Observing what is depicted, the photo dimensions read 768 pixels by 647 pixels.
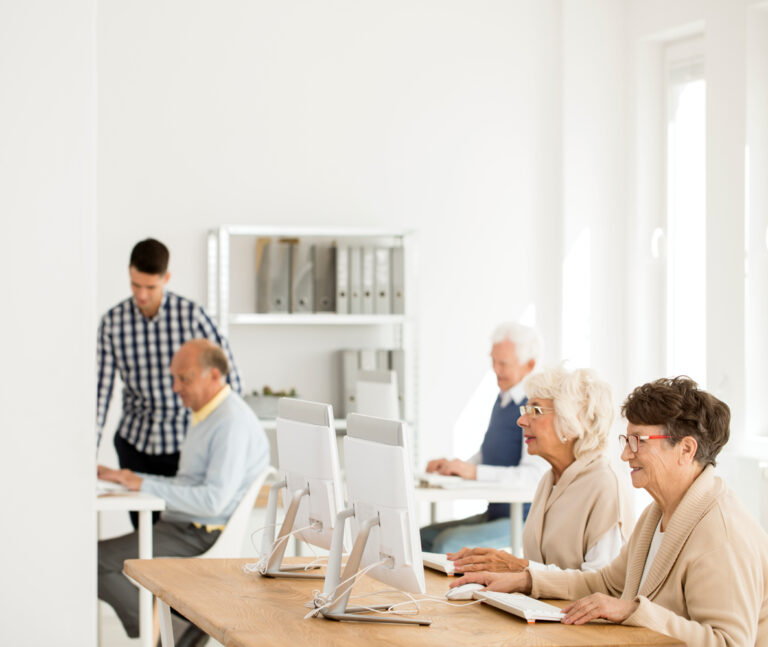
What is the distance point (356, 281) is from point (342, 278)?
0.07 m

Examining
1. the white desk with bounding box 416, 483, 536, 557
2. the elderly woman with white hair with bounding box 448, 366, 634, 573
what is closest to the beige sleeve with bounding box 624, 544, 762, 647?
the elderly woman with white hair with bounding box 448, 366, 634, 573

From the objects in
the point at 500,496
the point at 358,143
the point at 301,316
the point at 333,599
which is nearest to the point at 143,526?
the point at 500,496

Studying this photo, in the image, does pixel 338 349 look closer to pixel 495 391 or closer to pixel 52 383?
pixel 495 391

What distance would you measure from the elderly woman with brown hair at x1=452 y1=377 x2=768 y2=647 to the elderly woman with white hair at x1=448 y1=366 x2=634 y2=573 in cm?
31

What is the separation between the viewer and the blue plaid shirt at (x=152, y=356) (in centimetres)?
455

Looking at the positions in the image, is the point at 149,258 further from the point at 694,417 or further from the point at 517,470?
the point at 694,417

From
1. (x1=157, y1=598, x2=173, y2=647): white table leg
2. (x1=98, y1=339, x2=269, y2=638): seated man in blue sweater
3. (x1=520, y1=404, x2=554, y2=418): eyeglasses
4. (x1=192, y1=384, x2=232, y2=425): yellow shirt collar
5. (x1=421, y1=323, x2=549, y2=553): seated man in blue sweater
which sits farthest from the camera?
(x1=421, y1=323, x2=549, y2=553): seated man in blue sweater

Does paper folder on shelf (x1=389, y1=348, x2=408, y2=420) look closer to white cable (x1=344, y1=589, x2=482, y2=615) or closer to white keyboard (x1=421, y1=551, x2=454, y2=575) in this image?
white keyboard (x1=421, y1=551, x2=454, y2=575)

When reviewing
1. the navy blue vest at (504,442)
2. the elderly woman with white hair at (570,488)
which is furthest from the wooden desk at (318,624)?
the navy blue vest at (504,442)

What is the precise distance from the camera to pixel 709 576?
6.91ft

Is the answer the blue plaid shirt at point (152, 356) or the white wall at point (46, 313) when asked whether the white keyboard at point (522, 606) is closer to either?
the white wall at point (46, 313)

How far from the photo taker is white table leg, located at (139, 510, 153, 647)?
3602mm

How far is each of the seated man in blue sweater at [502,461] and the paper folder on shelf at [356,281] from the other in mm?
1155

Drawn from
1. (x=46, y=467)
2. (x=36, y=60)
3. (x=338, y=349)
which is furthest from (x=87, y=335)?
(x=338, y=349)
